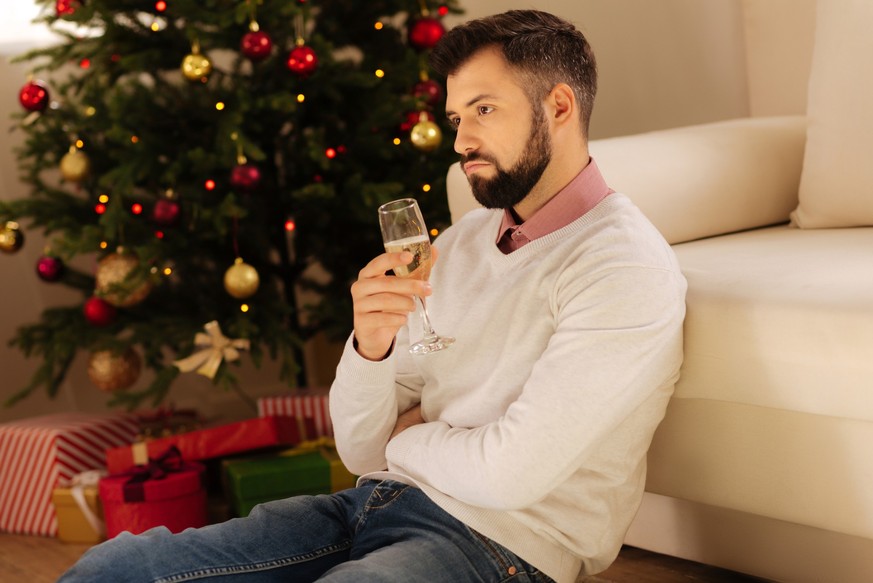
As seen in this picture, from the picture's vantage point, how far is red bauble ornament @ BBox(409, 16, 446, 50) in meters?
2.72

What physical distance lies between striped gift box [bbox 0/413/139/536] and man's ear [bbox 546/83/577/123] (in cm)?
170

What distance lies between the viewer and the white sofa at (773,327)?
1342mm

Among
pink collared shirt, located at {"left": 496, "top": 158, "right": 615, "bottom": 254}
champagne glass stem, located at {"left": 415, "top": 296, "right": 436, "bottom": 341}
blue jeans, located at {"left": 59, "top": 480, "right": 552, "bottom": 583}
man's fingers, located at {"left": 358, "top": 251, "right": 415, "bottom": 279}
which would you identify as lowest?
blue jeans, located at {"left": 59, "top": 480, "right": 552, "bottom": 583}

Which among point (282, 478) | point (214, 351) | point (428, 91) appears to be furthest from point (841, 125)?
point (214, 351)

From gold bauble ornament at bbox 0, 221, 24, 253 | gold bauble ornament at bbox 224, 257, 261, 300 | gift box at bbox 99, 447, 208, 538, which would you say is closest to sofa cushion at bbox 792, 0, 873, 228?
gold bauble ornament at bbox 224, 257, 261, 300

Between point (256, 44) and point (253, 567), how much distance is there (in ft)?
4.88

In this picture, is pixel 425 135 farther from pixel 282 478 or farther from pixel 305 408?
pixel 282 478

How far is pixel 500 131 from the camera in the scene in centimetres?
143

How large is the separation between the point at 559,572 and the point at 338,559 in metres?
0.28

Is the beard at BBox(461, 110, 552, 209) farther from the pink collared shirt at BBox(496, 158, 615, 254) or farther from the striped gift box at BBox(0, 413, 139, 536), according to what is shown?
the striped gift box at BBox(0, 413, 139, 536)

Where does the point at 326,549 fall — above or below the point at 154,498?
above

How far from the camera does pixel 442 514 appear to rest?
4.37ft

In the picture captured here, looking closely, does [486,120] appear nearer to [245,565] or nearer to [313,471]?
[245,565]

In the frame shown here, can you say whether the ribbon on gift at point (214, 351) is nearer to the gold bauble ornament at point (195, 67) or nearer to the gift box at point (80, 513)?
the gift box at point (80, 513)
